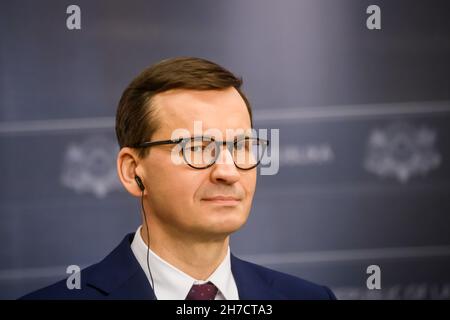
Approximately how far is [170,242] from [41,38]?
37.7 inches

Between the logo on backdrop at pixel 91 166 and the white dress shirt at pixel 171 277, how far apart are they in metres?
0.46

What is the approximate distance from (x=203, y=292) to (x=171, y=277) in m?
0.10

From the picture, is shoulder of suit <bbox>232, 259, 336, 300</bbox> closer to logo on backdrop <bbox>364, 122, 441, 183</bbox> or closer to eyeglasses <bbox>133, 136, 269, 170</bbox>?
eyeglasses <bbox>133, 136, 269, 170</bbox>

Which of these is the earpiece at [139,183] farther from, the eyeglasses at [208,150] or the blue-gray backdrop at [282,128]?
the blue-gray backdrop at [282,128]

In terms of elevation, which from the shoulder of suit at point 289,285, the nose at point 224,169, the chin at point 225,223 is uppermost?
the nose at point 224,169

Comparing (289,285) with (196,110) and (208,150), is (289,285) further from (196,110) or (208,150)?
(196,110)

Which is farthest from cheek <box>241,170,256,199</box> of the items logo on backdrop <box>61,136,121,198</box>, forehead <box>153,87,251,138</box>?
logo on backdrop <box>61,136,121,198</box>

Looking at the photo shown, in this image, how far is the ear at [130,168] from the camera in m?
1.97

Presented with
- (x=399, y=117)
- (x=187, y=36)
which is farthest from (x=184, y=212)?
(x=399, y=117)

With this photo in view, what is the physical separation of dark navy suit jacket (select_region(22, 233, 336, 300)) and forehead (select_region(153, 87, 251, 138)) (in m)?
0.38

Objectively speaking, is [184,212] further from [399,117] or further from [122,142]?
[399,117]

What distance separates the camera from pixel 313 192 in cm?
248

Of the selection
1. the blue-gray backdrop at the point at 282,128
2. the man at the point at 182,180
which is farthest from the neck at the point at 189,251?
the blue-gray backdrop at the point at 282,128

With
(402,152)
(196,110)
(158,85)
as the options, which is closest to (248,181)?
(196,110)
